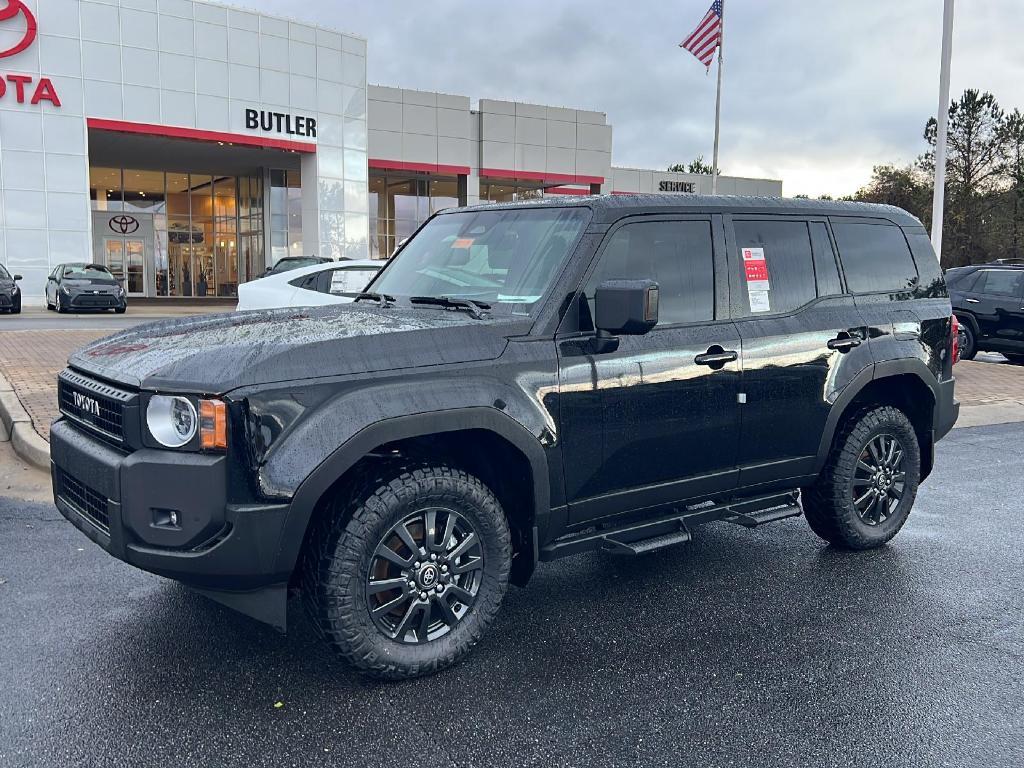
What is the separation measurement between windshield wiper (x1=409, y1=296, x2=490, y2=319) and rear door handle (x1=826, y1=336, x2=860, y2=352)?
1.99m

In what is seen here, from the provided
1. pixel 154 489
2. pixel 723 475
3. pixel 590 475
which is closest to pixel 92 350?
pixel 154 489

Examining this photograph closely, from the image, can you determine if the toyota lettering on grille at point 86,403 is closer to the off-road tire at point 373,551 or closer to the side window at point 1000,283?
the off-road tire at point 373,551

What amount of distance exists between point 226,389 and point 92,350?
116cm

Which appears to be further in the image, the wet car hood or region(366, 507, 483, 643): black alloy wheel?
region(366, 507, 483, 643): black alloy wheel

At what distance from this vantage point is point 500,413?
3.53 metres

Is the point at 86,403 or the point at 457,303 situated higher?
the point at 457,303

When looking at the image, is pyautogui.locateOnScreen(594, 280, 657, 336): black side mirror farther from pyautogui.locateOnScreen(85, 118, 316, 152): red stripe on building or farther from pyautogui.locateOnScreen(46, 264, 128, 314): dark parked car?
pyautogui.locateOnScreen(85, 118, 316, 152): red stripe on building

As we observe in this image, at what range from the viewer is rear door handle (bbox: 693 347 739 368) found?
4195 mm

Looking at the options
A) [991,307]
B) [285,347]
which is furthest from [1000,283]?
[285,347]

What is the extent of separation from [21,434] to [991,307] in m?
14.6

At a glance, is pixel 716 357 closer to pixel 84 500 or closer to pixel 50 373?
pixel 84 500

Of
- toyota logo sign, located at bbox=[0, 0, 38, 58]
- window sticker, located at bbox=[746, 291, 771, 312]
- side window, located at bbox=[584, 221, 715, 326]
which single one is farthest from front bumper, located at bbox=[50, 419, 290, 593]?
toyota logo sign, located at bbox=[0, 0, 38, 58]

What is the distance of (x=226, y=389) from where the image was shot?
9.93 ft

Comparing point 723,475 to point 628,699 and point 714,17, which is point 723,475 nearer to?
point 628,699
